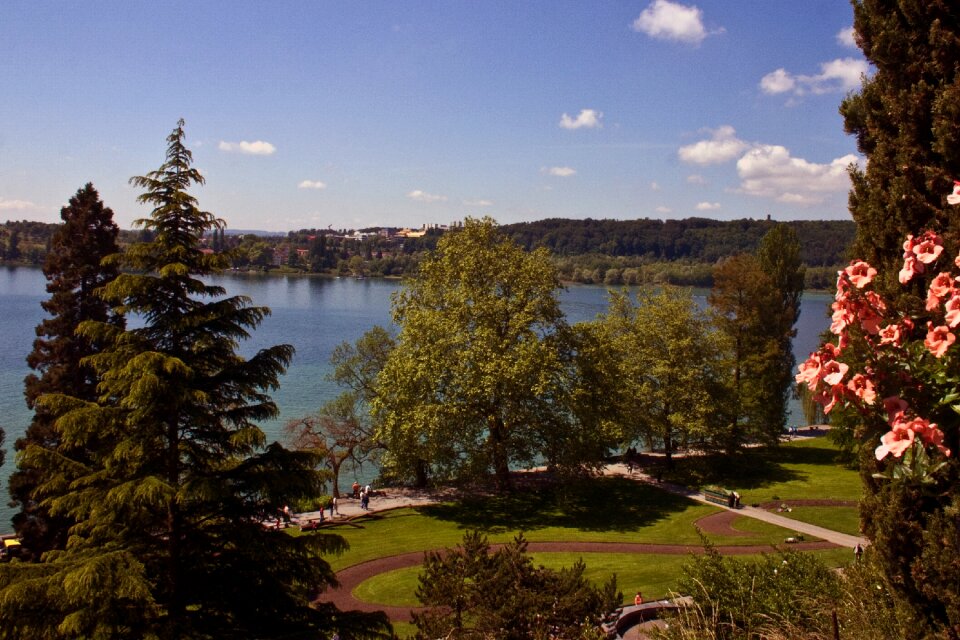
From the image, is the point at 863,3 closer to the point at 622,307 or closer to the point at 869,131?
the point at 869,131

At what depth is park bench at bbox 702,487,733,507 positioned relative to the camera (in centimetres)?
2575

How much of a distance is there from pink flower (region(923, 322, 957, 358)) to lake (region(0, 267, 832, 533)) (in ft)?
24.8

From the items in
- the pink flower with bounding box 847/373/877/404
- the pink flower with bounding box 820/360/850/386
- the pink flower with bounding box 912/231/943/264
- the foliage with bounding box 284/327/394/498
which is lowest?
the foliage with bounding box 284/327/394/498

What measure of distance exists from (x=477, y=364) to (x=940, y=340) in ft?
67.1

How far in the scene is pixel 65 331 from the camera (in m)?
17.0

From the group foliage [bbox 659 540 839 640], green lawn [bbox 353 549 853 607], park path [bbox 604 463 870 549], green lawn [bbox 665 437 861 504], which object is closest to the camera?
foliage [bbox 659 540 839 640]

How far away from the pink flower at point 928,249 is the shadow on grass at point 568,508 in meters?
19.7

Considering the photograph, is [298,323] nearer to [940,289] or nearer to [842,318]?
[842,318]

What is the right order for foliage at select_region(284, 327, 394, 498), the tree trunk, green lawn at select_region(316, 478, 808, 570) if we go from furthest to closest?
1. foliage at select_region(284, 327, 394, 498)
2. the tree trunk
3. green lawn at select_region(316, 478, 808, 570)

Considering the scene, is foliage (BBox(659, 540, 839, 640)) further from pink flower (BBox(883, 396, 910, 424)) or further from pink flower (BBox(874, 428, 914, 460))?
pink flower (BBox(874, 428, 914, 460))

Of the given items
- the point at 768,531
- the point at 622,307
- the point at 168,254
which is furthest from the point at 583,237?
the point at 168,254

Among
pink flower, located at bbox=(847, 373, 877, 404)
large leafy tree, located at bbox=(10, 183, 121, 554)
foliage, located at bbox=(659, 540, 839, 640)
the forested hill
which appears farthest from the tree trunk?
the forested hill

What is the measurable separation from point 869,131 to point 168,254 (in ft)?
32.0

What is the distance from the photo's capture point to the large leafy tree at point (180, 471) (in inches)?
363
